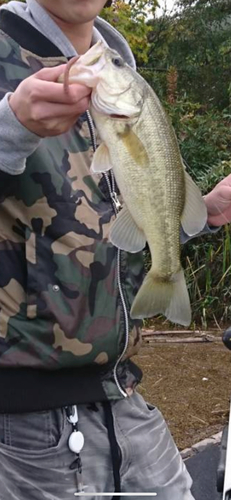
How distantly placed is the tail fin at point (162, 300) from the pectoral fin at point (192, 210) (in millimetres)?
134

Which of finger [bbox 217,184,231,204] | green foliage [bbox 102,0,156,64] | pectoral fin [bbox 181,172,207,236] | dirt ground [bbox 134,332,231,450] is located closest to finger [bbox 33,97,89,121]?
pectoral fin [bbox 181,172,207,236]

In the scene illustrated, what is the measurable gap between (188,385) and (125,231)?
3.89 metres

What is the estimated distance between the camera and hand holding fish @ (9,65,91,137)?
167 cm

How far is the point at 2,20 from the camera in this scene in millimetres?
2166

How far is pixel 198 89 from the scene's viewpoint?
12.2m

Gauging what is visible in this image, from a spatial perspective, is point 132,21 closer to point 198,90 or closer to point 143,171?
point 198,90

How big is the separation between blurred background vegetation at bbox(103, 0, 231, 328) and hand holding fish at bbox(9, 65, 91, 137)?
2.33 meters

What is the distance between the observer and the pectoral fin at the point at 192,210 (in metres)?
2.01

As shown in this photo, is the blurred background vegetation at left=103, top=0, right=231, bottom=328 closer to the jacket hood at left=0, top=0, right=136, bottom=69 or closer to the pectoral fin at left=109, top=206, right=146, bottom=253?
the jacket hood at left=0, top=0, right=136, bottom=69

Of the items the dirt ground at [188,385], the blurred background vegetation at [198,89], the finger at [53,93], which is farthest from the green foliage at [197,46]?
the finger at [53,93]

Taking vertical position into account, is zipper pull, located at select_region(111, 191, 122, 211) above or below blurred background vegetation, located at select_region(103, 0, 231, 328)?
above

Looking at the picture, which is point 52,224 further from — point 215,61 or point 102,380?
point 215,61

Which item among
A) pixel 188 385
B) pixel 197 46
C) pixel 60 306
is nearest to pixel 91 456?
pixel 60 306

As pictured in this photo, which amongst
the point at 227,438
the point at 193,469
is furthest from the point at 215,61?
the point at 227,438
